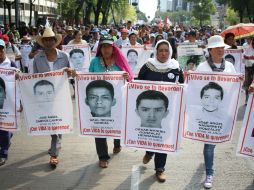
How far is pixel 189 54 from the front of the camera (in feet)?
42.2

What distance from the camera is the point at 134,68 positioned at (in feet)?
42.0

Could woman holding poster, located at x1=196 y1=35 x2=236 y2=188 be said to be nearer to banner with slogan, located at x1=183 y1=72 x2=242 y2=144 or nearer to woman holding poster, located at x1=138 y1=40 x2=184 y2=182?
banner with slogan, located at x1=183 y1=72 x2=242 y2=144

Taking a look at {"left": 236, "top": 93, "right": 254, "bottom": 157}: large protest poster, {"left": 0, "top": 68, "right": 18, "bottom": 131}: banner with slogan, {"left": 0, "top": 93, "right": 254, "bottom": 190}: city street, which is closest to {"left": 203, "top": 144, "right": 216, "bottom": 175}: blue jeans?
{"left": 0, "top": 93, "right": 254, "bottom": 190}: city street

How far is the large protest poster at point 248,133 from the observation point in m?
5.41

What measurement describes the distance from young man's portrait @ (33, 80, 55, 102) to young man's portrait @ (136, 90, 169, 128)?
4.33 feet

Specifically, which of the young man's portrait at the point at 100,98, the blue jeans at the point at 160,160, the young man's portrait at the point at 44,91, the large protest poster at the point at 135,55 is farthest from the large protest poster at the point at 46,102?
the large protest poster at the point at 135,55

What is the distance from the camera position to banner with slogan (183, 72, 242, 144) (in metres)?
5.52

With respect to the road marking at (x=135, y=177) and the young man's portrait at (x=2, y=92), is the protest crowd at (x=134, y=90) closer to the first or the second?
the young man's portrait at (x=2, y=92)

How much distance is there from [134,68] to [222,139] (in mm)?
7448

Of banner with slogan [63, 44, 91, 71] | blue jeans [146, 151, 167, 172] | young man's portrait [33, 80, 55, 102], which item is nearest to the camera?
blue jeans [146, 151, 167, 172]

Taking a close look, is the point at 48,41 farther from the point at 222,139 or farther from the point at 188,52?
the point at 188,52

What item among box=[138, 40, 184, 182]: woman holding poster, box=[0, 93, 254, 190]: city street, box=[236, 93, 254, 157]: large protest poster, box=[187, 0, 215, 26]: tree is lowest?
→ box=[0, 93, 254, 190]: city street

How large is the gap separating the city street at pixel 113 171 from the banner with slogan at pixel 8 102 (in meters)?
0.63

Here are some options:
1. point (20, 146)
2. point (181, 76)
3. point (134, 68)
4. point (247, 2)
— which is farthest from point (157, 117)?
point (247, 2)
